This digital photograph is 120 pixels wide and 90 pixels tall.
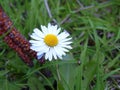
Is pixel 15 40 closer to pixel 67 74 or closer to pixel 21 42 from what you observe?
pixel 21 42

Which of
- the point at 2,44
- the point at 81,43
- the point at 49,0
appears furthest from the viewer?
the point at 49,0

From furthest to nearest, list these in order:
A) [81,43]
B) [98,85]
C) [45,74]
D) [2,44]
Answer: [81,43], [2,44], [45,74], [98,85]

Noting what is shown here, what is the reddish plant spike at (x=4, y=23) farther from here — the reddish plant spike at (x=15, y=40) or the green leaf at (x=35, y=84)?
the green leaf at (x=35, y=84)

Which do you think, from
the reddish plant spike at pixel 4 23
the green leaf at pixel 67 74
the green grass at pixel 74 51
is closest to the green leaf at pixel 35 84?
the green grass at pixel 74 51

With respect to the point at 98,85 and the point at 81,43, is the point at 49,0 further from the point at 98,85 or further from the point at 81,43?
the point at 98,85

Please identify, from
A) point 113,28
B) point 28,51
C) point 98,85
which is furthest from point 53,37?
point 113,28

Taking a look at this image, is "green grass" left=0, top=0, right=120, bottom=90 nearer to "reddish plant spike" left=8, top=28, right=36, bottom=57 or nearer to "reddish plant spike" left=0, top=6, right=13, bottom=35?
"reddish plant spike" left=8, top=28, right=36, bottom=57

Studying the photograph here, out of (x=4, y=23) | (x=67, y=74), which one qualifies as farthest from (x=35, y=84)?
(x=4, y=23)
